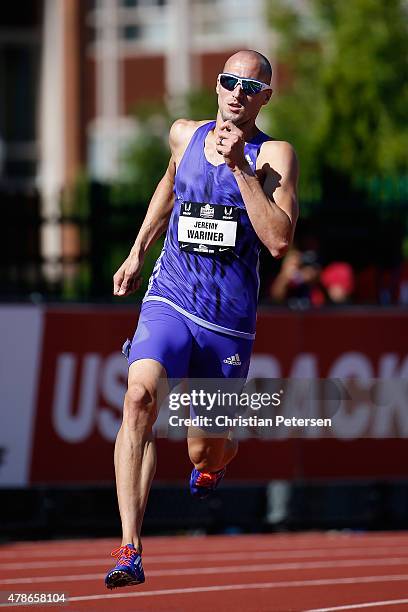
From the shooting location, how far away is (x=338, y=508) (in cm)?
1277

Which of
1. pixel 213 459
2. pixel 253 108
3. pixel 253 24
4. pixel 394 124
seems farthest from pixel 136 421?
pixel 253 24

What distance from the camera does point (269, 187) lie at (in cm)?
697

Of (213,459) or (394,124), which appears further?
(394,124)

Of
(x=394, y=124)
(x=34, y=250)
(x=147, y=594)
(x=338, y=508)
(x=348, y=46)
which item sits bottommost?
(x=147, y=594)

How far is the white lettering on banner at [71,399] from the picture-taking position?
11992 millimetres

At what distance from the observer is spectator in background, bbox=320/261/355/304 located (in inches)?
518

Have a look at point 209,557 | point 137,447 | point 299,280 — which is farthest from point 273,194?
point 299,280

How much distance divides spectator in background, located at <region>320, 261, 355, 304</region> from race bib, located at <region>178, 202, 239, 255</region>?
596 cm

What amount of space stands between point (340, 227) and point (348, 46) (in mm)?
Answer: 8867

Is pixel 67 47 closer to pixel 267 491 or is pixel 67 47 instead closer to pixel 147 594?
pixel 267 491

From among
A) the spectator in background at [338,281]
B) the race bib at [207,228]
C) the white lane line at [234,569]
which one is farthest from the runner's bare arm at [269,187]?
the spectator in background at [338,281]

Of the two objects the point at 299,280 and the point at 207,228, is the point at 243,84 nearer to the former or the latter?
the point at 207,228

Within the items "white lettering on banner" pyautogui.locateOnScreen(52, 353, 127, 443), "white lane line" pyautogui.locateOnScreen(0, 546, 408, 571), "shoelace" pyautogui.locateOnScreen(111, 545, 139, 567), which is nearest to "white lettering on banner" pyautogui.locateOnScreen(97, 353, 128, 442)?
"white lettering on banner" pyautogui.locateOnScreen(52, 353, 127, 443)

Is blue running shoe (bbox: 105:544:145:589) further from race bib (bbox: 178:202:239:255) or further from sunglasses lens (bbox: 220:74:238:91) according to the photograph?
sunglasses lens (bbox: 220:74:238:91)
